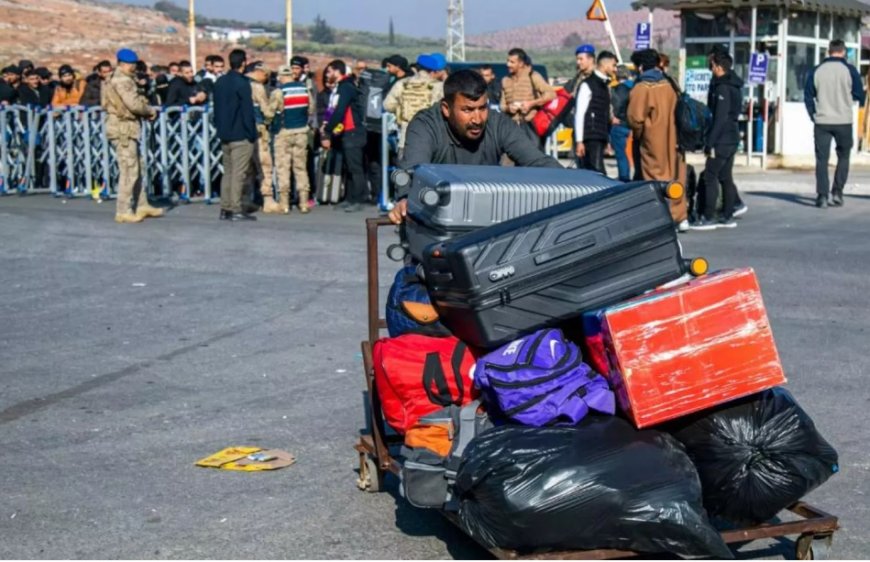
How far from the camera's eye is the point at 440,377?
5.14m

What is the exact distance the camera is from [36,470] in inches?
252

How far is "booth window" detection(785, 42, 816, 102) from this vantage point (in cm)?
2422

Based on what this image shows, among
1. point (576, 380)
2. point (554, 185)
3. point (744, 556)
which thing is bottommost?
point (744, 556)

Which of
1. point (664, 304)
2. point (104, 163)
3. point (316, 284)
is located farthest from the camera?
point (104, 163)

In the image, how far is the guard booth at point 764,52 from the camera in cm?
2359

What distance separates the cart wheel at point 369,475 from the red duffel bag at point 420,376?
2.37 ft

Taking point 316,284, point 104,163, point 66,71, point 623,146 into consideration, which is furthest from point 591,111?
point 66,71

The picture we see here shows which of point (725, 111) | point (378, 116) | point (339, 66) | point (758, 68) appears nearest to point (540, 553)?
point (725, 111)

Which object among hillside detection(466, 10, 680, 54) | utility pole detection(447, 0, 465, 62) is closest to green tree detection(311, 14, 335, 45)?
hillside detection(466, 10, 680, 54)

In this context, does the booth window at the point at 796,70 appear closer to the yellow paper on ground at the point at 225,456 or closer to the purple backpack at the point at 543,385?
the yellow paper on ground at the point at 225,456

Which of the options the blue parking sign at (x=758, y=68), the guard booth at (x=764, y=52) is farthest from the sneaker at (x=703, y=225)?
the guard booth at (x=764, y=52)

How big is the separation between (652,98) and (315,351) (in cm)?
613

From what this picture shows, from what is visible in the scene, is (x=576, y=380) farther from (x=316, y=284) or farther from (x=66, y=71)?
(x=66, y=71)

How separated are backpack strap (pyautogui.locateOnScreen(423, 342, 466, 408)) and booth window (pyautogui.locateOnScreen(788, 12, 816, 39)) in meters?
20.4
